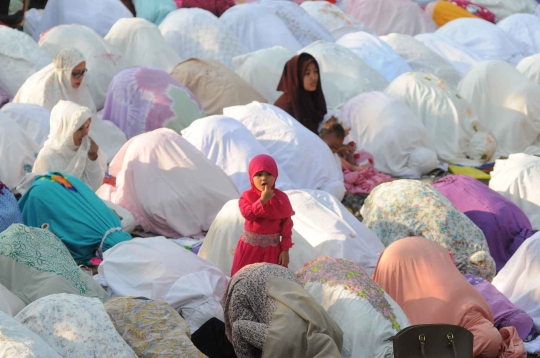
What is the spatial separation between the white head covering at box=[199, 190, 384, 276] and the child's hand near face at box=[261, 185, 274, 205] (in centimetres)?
64

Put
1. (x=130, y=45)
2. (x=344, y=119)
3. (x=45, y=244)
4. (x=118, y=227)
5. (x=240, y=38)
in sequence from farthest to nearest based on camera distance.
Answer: (x=240, y=38) → (x=130, y=45) → (x=344, y=119) → (x=118, y=227) → (x=45, y=244)

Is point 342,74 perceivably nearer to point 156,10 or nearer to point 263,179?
point 156,10

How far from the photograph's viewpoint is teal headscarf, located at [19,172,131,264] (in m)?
5.68

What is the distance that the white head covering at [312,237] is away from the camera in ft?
18.0

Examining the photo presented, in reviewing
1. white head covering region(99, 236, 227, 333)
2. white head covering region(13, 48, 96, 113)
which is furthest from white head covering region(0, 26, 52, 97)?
white head covering region(99, 236, 227, 333)

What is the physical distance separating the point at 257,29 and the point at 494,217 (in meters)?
4.80

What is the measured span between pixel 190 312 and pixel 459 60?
6966 millimetres

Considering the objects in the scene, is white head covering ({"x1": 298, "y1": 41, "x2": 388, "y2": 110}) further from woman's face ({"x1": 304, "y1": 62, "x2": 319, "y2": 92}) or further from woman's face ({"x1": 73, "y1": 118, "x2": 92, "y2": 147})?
woman's face ({"x1": 73, "y1": 118, "x2": 92, "y2": 147})

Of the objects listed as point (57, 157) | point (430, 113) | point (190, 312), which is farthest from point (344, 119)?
point (190, 312)

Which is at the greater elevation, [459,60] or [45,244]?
[45,244]

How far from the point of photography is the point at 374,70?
9.42 m

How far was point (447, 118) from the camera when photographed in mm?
8695

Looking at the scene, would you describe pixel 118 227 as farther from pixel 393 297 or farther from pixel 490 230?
pixel 490 230

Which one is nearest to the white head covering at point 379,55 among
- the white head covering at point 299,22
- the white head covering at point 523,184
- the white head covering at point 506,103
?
the white head covering at point 299,22
